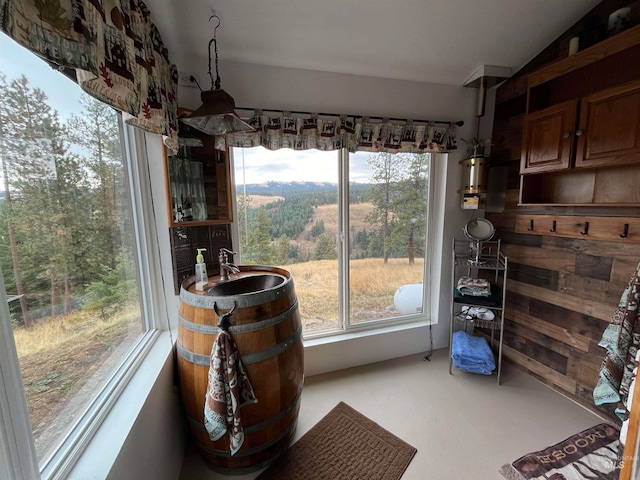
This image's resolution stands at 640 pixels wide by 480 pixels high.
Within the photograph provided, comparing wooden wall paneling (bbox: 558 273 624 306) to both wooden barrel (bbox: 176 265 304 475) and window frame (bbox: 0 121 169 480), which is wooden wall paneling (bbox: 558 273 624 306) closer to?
wooden barrel (bbox: 176 265 304 475)

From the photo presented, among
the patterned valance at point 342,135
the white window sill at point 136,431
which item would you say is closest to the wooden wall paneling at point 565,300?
the patterned valance at point 342,135

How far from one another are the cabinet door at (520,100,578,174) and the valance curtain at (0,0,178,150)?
2153 mm

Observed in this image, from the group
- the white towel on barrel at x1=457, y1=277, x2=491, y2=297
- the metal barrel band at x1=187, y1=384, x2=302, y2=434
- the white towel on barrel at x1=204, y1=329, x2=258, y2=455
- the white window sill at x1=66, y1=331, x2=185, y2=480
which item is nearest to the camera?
the white window sill at x1=66, y1=331, x2=185, y2=480

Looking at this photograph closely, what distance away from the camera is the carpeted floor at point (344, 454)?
1377mm

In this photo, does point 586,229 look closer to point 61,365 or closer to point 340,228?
point 340,228

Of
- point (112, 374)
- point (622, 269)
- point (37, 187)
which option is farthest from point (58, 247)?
point (622, 269)

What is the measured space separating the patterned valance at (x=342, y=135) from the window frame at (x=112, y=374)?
491 millimetres

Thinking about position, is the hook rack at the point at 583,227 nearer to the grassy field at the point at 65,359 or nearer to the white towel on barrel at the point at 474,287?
the white towel on barrel at the point at 474,287

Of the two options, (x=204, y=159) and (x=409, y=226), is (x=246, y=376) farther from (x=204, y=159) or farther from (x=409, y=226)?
(x=409, y=226)

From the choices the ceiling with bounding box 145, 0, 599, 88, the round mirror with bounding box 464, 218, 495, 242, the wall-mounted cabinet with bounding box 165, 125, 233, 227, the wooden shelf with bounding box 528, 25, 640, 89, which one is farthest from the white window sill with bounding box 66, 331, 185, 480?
the wooden shelf with bounding box 528, 25, 640, 89

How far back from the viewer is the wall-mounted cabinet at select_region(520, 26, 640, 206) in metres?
1.39

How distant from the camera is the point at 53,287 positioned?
813mm

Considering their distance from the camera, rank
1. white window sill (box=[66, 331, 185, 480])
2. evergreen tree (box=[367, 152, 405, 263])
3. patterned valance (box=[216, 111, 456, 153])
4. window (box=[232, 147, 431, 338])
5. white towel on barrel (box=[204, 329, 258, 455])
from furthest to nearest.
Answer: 1. evergreen tree (box=[367, 152, 405, 263])
2. window (box=[232, 147, 431, 338])
3. patterned valance (box=[216, 111, 456, 153])
4. white towel on barrel (box=[204, 329, 258, 455])
5. white window sill (box=[66, 331, 185, 480])

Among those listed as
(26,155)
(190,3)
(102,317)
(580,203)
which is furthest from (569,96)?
(102,317)
